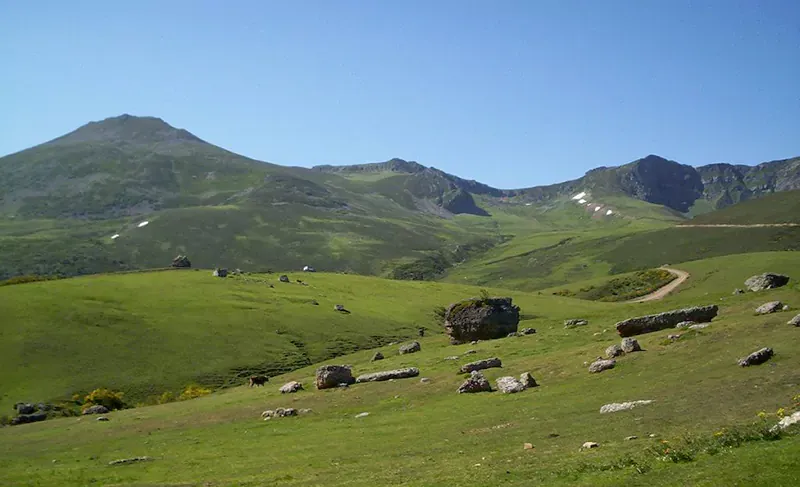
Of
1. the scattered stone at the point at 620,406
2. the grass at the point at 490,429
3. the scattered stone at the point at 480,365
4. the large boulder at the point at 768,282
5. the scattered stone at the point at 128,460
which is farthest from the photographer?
the large boulder at the point at 768,282

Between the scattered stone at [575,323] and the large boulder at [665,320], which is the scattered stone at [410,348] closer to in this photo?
the scattered stone at [575,323]

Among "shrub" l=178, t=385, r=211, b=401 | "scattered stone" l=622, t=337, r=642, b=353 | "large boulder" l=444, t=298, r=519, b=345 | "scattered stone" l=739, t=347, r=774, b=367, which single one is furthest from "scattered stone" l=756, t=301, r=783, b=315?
"shrub" l=178, t=385, r=211, b=401

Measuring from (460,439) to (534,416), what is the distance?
4.93 metres

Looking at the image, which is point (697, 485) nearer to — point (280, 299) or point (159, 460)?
point (159, 460)

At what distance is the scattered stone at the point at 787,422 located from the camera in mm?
18462

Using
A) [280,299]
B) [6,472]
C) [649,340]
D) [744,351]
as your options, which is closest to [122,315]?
[280,299]

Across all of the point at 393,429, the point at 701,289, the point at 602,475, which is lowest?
the point at 701,289

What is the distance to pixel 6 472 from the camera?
113ft

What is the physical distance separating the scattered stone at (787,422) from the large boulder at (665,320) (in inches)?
1204

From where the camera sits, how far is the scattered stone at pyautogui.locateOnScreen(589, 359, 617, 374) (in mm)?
39531

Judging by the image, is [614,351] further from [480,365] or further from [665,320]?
[480,365]

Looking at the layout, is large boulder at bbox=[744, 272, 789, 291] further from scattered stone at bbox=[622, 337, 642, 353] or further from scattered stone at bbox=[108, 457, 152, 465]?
scattered stone at bbox=[108, 457, 152, 465]

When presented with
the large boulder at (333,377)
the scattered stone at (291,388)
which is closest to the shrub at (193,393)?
the scattered stone at (291,388)

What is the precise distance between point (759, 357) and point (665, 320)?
1858 cm
